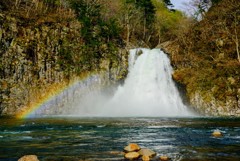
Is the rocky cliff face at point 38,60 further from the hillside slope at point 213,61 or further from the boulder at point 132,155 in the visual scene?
the boulder at point 132,155

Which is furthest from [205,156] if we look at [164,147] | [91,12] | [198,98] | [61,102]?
[91,12]

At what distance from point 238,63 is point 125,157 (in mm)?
36898

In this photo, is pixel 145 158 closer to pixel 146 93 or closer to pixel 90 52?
pixel 146 93

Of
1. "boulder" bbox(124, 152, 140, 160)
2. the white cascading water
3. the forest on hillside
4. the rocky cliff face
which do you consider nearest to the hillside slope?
the forest on hillside

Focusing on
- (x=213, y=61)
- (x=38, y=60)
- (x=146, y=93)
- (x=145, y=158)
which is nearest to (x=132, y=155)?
(x=145, y=158)

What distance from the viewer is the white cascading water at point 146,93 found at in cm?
4881

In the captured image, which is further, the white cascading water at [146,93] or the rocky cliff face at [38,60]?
the white cascading water at [146,93]

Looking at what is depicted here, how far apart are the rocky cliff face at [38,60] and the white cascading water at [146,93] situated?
8.08 ft

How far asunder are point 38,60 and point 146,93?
56.3 ft

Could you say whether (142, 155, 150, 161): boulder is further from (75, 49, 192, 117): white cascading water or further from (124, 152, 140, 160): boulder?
(75, 49, 192, 117): white cascading water

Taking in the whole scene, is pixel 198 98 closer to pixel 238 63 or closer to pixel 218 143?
pixel 238 63

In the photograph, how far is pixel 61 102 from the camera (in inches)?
1996

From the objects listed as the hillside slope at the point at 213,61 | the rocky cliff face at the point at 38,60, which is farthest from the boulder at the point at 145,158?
the rocky cliff face at the point at 38,60

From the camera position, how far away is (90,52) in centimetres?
5438
